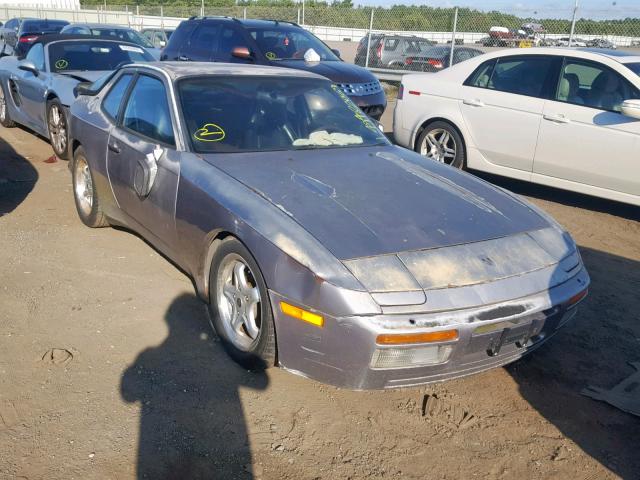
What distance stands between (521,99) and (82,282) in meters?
4.83

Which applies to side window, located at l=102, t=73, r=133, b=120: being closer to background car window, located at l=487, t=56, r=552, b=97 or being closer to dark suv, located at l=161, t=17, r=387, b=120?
background car window, located at l=487, t=56, r=552, b=97

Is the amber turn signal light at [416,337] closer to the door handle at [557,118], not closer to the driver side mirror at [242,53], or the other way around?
the door handle at [557,118]

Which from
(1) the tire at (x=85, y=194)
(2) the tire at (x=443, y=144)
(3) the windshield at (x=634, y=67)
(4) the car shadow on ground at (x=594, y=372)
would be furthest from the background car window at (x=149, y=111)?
(3) the windshield at (x=634, y=67)

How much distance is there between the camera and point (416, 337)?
2699 millimetres

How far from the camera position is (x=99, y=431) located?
2.85 meters

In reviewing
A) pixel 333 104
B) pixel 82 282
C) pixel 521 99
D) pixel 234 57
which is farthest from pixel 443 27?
pixel 82 282

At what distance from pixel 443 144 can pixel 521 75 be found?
44.8 inches

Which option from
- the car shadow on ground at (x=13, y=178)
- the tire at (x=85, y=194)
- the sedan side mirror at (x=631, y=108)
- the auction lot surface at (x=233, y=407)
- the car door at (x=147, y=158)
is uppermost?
the sedan side mirror at (x=631, y=108)

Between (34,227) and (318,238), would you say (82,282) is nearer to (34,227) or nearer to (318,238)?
(34,227)

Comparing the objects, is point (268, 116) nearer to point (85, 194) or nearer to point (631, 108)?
point (85, 194)

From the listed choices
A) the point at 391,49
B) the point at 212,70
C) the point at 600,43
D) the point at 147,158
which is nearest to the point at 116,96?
the point at 212,70

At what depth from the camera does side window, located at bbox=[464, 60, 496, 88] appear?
282 inches

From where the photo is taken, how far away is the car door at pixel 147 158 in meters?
3.90

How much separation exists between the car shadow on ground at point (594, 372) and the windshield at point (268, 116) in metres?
1.86
